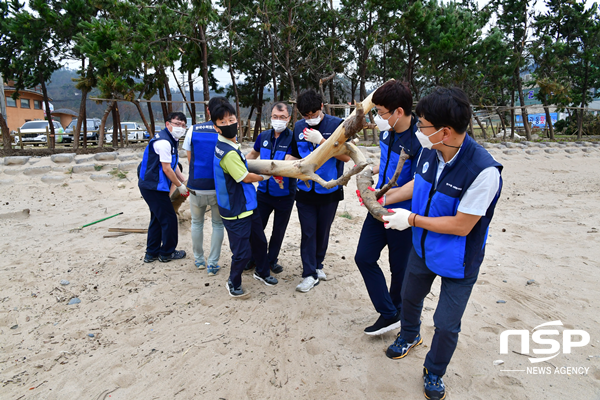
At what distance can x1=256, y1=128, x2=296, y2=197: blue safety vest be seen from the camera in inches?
141

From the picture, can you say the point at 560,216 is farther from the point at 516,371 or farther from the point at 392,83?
the point at 392,83

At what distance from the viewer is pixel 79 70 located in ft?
41.0

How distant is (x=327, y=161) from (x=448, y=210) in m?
1.58

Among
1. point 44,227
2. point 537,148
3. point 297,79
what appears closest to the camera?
point 44,227

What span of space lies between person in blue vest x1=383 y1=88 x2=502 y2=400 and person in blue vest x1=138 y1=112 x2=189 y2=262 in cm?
273

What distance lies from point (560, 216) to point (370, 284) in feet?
15.7

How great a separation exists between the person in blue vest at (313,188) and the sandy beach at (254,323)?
1.07ft

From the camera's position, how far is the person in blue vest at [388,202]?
8.37 feet

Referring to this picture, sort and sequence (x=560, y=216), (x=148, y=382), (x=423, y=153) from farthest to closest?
(x=560, y=216) < (x=148, y=382) < (x=423, y=153)

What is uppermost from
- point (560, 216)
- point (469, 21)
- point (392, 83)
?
point (469, 21)

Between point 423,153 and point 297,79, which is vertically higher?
point 297,79

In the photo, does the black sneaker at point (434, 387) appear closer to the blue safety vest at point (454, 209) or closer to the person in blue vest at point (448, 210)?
the person in blue vest at point (448, 210)

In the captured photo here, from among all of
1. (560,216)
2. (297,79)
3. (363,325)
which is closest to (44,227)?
(363,325)
